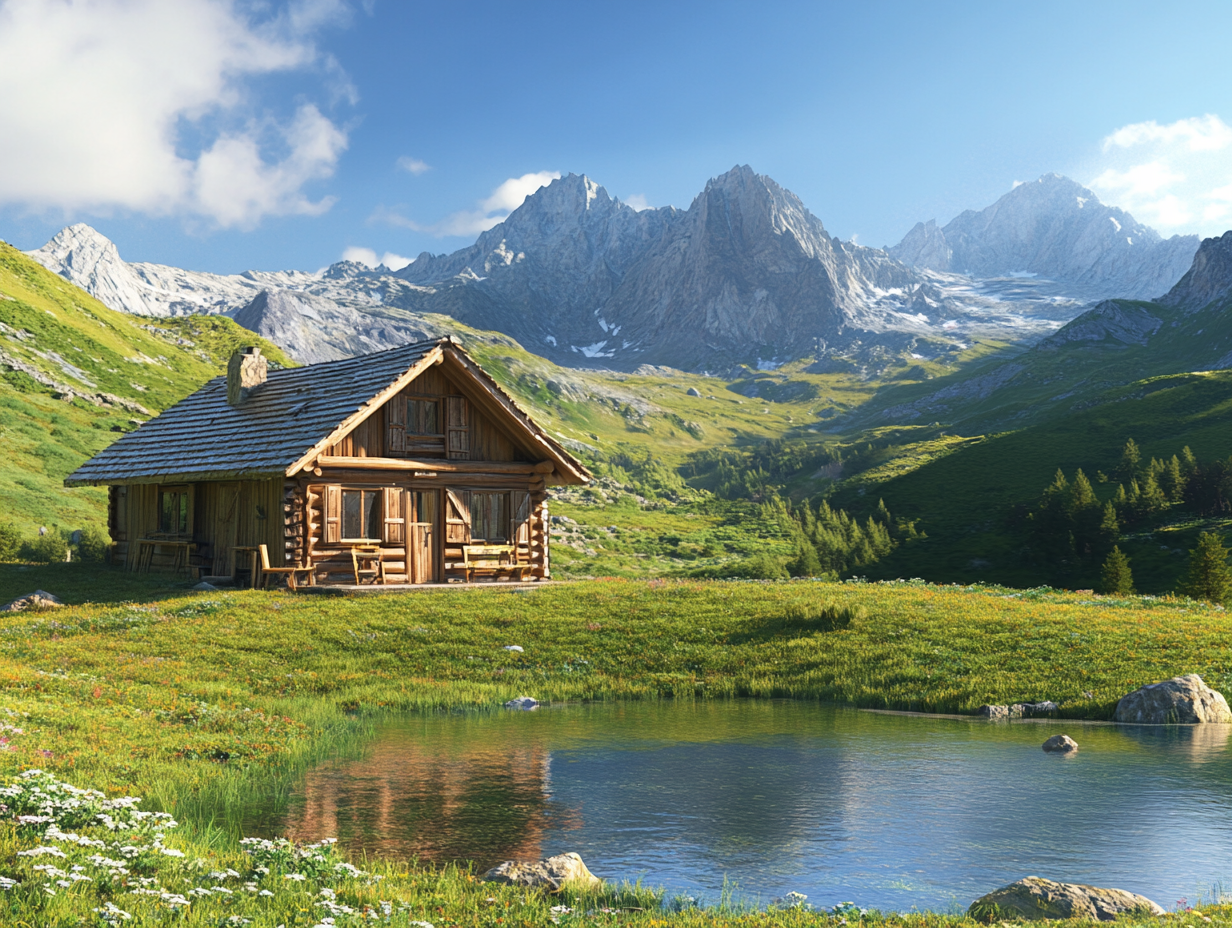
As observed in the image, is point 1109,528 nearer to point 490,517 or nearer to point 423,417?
point 490,517

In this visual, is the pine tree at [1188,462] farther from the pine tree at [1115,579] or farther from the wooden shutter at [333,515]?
the wooden shutter at [333,515]

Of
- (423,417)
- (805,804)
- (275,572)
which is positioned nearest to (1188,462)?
(423,417)

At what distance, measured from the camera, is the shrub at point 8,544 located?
139 ft

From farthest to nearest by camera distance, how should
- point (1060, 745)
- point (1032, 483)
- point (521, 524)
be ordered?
1. point (1032, 483)
2. point (521, 524)
3. point (1060, 745)

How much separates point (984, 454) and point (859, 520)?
3262 cm

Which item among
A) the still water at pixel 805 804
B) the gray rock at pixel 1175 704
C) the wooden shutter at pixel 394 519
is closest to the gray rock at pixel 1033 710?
the still water at pixel 805 804

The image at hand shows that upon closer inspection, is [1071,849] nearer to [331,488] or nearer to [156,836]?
[156,836]

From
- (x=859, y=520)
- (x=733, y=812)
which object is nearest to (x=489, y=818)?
(x=733, y=812)

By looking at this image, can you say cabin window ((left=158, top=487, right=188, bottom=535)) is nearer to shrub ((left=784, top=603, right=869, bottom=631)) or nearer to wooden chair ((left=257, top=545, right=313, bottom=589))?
wooden chair ((left=257, top=545, right=313, bottom=589))

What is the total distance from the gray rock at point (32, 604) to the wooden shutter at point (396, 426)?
506 inches

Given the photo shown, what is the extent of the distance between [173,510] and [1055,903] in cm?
4024

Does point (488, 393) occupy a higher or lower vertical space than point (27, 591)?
higher

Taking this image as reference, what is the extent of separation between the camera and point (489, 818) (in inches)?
486

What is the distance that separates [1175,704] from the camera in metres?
18.8
